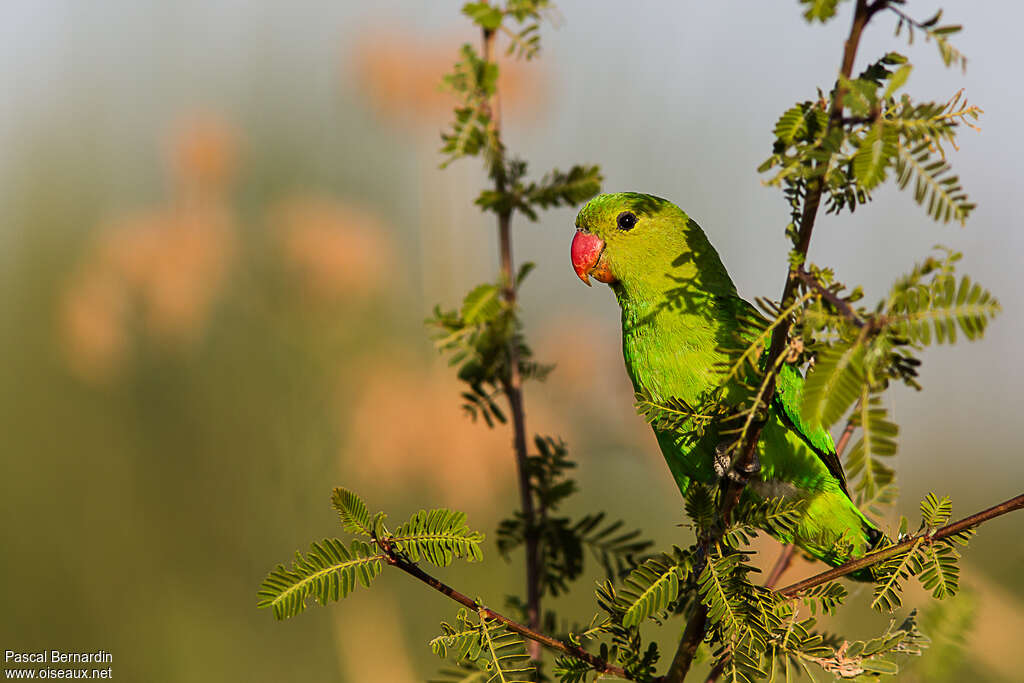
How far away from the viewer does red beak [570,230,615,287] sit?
1.87m

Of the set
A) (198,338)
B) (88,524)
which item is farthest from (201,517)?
(198,338)

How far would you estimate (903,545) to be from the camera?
911 mm

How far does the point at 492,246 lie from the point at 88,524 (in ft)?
4.88

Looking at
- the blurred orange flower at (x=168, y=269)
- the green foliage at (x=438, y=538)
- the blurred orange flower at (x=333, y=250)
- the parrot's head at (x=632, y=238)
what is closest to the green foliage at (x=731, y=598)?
the green foliage at (x=438, y=538)

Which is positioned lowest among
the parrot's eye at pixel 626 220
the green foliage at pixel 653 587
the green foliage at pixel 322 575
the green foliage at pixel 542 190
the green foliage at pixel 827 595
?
the green foliage at pixel 827 595

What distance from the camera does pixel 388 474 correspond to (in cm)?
204

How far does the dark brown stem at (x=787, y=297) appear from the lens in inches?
25.2

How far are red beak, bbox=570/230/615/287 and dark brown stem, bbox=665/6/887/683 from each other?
0.98 m

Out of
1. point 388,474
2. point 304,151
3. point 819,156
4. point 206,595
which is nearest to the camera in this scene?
point 819,156

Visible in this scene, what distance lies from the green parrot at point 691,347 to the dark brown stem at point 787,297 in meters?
0.30

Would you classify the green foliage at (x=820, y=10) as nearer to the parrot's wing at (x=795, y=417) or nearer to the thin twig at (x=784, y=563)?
the parrot's wing at (x=795, y=417)

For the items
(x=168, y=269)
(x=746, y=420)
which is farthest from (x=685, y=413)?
(x=168, y=269)

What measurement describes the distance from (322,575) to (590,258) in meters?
1.18

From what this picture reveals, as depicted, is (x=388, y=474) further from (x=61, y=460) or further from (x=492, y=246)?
(x=61, y=460)
